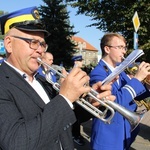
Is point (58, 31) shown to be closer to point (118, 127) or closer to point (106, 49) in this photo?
point (106, 49)

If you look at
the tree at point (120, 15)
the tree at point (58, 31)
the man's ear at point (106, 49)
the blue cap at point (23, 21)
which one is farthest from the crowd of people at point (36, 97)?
the tree at point (58, 31)

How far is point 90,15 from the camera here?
1811cm

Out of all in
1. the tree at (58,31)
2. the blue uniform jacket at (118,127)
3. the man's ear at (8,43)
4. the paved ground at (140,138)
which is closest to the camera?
the man's ear at (8,43)

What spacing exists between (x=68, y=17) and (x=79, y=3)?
1067 cm

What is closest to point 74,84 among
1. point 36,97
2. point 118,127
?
point 36,97

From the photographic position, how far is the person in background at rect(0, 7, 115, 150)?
1538 mm

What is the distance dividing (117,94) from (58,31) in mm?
25161

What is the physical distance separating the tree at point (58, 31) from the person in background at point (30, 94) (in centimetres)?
2417

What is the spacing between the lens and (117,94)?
2.73 meters

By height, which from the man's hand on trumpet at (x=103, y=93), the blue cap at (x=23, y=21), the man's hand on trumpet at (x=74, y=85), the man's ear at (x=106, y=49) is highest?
the blue cap at (x=23, y=21)

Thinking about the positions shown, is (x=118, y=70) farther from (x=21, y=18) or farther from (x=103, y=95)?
(x=21, y=18)

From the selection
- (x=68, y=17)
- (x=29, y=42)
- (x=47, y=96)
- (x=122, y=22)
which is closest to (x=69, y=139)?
(x=47, y=96)

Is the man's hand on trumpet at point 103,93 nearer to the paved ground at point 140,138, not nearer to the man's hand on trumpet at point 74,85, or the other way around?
the man's hand on trumpet at point 74,85

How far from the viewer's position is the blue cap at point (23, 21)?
201 cm
